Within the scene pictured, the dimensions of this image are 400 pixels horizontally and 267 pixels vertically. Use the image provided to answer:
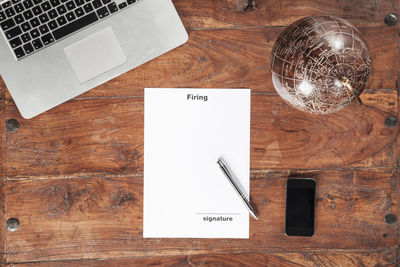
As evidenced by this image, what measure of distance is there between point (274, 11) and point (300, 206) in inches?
17.8

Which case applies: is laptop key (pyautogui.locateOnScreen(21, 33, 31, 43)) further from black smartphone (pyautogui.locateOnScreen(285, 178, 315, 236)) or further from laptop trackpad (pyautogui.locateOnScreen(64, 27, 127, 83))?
black smartphone (pyautogui.locateOnScreen(285, 178, 315, 236))

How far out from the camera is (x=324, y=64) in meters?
0.46

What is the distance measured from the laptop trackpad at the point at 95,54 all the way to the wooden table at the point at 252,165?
5 centimetres

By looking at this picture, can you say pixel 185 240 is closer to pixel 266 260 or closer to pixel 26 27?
pixel 266 260

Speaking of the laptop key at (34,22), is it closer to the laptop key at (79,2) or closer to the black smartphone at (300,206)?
the laptop key at (79,2)

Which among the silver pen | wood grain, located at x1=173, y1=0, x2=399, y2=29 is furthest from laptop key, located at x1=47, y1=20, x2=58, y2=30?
the silver pen

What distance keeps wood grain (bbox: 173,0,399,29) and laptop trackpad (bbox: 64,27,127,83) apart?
0.17 metres

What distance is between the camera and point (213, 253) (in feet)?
2.47

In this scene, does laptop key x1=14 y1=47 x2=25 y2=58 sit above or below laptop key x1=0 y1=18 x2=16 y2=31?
below

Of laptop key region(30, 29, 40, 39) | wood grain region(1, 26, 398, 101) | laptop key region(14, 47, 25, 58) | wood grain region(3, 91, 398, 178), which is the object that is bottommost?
wood grain region(3, 91, 398, 178)

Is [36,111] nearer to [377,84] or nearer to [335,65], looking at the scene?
[335,65]

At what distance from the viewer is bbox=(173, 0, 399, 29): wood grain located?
0.73 metres

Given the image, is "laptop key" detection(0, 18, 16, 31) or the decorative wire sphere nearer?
the decorative wire sphere

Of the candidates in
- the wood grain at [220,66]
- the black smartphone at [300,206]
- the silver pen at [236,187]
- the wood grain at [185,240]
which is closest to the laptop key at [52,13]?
the wood grain at [220,66]
